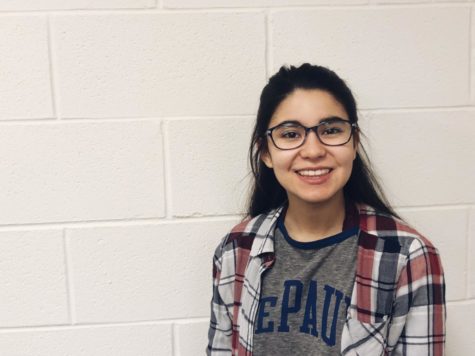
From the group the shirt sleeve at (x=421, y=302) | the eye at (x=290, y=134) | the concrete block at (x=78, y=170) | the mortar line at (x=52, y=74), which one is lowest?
the shirt sleeve at (x=421, y=302)

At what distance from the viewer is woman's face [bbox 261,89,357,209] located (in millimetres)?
939

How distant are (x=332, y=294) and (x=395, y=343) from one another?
0.52ft

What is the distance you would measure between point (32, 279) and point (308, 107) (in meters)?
0.84

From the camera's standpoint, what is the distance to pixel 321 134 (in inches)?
37.4

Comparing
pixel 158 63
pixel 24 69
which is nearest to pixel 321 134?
pixel 158 63

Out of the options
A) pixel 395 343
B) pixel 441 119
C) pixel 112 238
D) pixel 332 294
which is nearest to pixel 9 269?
pixel 112 238

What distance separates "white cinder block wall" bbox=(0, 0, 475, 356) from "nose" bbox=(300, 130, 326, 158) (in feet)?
0.92

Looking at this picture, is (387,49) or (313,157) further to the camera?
(387,49)

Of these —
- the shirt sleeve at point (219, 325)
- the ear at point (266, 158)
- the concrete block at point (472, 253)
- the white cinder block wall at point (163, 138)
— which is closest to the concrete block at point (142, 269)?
the white cinder block wall at point (163, 138)

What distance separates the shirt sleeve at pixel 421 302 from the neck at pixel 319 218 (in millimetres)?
172

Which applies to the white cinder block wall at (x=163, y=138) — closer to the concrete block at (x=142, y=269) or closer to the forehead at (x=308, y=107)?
the concrete block at (x=142, y=269)

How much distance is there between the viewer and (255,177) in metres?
1.16

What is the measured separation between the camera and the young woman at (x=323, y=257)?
92 centimetres

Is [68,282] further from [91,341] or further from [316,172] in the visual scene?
[316,172]
